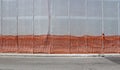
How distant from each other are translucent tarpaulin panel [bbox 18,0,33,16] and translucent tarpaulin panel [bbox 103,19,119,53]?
17.6ft

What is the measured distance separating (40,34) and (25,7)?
2.22 m

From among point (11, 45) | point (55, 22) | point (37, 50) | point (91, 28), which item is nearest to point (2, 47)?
point (11, 45)

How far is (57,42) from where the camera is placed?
80.2 feet

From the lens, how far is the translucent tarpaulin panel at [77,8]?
82.9 ft

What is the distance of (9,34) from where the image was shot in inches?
988

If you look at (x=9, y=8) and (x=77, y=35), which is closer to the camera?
(x=77, y=35)

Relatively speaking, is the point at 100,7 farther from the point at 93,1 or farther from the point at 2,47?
the point at 2,47

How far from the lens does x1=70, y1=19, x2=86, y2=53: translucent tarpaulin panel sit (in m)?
24.3

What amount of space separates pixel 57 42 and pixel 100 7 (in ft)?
13.1

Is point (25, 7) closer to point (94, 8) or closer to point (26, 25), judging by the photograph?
point (26, 25)

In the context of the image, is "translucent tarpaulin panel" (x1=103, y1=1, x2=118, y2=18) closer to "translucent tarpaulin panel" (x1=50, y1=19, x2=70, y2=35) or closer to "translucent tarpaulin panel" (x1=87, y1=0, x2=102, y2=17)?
"translucent tarpaulin panel" (x1=87, y1=0, x2=102, y2=17)

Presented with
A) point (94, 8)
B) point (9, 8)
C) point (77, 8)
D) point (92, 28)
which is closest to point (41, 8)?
point (9, 8)

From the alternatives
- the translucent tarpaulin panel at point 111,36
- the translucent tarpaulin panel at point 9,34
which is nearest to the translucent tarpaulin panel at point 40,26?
the translucent tarpaulin panel at point 9,34

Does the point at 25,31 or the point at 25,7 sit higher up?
the point at 25,7
